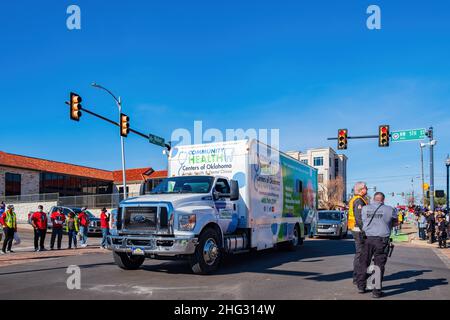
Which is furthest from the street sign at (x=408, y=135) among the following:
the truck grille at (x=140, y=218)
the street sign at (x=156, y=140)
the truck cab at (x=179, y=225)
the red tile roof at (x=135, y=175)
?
the red tile roof at (x=135, y=175)

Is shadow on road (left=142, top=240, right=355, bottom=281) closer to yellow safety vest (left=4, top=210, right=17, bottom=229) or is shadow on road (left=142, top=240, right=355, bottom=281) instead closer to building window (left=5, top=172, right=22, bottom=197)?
yellow safety vest (left=4, top=210, right=17, bottom=229)

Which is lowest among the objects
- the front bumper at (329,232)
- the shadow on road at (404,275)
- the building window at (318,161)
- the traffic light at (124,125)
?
the front bumper at (329,232)

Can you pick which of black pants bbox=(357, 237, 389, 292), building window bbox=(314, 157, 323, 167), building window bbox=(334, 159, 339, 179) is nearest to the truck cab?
black pants bbox=(357, 237, 389, 292)

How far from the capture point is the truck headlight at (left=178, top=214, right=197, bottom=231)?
9.36 metres

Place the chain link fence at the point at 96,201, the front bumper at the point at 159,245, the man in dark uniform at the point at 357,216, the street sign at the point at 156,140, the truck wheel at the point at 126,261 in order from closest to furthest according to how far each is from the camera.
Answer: the man in dark uniform at the point at 357,216 < the front bumper at the point at 159,245 < the truck wheel at the point at 126,261 < the street sign at the point at 156,140 < the chain link fence at the point at 96,201

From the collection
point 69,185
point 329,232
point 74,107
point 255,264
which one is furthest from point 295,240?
point 69,185

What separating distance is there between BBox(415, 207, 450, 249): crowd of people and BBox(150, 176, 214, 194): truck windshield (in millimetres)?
13992

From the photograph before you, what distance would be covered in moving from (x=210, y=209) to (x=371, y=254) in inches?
A: 153

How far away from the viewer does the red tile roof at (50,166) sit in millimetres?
47184

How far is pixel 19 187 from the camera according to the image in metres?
46.9

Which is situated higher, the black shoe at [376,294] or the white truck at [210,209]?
the white truck at [210,209]

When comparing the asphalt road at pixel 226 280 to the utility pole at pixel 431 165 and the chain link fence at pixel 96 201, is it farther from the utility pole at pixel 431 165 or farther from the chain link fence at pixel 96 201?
the chain link fence at pixel 96 201

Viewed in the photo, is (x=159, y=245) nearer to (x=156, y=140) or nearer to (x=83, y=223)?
(x=83, y=223)
